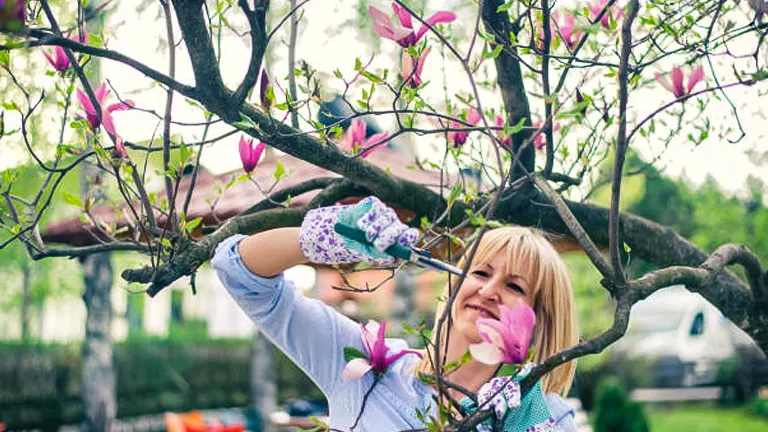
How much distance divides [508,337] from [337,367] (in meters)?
0.79

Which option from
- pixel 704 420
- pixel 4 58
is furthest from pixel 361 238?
pixel 704 420

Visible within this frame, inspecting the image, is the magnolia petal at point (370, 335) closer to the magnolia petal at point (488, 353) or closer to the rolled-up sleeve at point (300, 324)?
the rolled-up sleeve at point (300, 324)

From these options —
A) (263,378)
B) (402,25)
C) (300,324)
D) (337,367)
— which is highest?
(402,25)

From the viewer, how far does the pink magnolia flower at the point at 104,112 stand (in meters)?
1.77

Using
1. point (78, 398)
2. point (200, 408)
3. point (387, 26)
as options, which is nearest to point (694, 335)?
point (200, 408)

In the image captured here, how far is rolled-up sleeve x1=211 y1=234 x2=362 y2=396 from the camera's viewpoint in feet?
6.03

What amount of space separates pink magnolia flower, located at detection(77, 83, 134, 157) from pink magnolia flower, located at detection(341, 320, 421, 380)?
624mm

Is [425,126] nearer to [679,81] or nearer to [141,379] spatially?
[679,81]

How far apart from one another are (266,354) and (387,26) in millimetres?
7550

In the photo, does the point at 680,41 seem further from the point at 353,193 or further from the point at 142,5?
the point at 142,5

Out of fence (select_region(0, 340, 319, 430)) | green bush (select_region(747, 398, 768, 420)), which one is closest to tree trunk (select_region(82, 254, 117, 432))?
fence (select_region(0, 340, 319, 430))

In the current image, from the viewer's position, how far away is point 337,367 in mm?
2061

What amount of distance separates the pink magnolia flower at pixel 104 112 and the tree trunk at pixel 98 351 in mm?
5381

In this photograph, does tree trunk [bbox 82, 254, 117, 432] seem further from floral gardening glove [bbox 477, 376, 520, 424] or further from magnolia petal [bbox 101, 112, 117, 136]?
floral gardening glove [bbox 477, 376, 520, 424]
